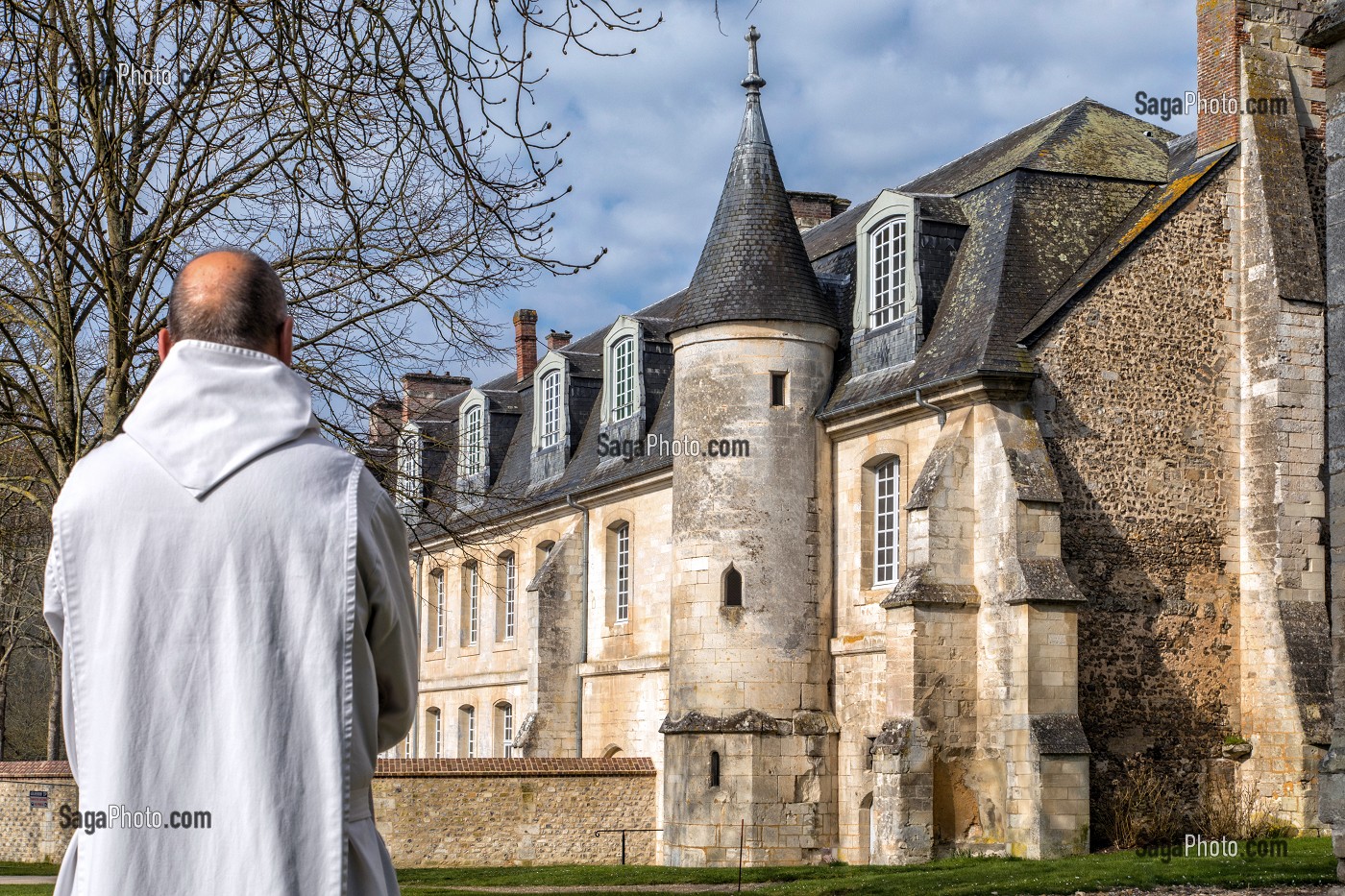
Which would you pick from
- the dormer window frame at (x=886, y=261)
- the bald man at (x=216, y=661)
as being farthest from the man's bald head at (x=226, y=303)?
the dormer window frame at (x=886, y=261)

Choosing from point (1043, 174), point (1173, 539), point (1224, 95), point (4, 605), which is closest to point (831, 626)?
point (1173, 539)

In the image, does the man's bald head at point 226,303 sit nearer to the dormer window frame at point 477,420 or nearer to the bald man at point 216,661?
the bald man at point 216,661

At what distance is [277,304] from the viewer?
3.26 metres

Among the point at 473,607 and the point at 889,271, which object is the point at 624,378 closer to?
the point at 889,271

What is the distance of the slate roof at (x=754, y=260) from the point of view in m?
22.6

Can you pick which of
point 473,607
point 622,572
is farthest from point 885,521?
point 473,607

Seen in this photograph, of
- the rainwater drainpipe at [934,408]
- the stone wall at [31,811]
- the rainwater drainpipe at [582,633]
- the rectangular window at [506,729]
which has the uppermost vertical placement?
the rainwater drainpipe at [934,408]

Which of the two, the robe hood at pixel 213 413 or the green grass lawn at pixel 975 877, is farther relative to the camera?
the green grass lawn at pixel 975 877

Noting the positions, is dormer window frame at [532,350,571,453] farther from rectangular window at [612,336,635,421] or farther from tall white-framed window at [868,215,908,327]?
tall white-framed window at [868,215,908,327]

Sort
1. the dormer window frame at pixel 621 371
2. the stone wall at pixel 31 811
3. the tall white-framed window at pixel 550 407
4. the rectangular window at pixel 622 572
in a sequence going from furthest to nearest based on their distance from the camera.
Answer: the tall white-framed window at pixel 550 407 < the rectangular window at pixel 622 572 < the dormer window frame at pixel 621 371 < the stone wall at pixel 31 811

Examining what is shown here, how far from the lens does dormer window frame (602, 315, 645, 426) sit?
92.2ft

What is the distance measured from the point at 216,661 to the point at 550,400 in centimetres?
2972

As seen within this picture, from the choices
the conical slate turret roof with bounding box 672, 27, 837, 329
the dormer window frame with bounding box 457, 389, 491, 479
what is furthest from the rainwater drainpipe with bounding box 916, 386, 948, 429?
the dormer window frame with bounding box 457, 389, 491, 479

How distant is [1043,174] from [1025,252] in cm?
141
